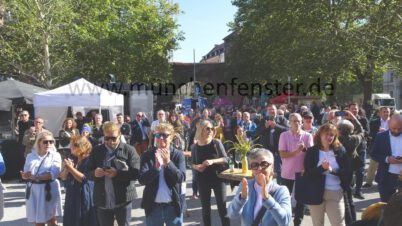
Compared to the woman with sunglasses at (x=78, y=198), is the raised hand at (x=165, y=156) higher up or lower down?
higher up

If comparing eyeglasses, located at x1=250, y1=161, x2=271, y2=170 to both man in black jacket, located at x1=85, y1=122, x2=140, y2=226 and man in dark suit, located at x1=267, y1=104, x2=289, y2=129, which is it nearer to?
man in black jacket, located at x1=85, y1=122, x2=140, y2=226

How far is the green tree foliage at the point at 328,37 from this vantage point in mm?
21016

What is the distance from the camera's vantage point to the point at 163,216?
4621 millimetres

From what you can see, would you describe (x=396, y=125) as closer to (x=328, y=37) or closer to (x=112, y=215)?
(x=112, y=215)

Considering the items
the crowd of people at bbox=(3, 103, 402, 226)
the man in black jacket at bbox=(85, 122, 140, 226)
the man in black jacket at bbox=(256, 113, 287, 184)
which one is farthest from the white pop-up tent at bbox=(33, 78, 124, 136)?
the man in black jacket at bbox=(85, 122, 140, 226)

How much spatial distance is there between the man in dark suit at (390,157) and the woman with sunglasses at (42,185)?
161 inches

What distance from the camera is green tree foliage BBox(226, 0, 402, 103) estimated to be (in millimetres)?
21016

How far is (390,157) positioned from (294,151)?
1.21 metres

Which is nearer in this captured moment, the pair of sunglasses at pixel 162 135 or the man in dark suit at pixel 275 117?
the pair of sunglasses at pixel 162 135

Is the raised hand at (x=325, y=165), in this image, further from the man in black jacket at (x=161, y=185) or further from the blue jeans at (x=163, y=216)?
the blue jeans at (x=163, y=216)

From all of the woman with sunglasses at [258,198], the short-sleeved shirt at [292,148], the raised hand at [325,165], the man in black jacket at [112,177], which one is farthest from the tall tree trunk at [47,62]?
the woman with sunglasses at [258,198]

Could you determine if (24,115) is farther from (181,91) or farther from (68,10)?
(181,91)

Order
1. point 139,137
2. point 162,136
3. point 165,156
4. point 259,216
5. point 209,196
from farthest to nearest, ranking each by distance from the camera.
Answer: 1. point 139,137
2. point 209,196
3. point 162,136
4. point 165,156
5. point 259,216

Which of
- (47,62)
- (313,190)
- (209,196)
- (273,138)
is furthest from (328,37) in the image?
(313,190)
